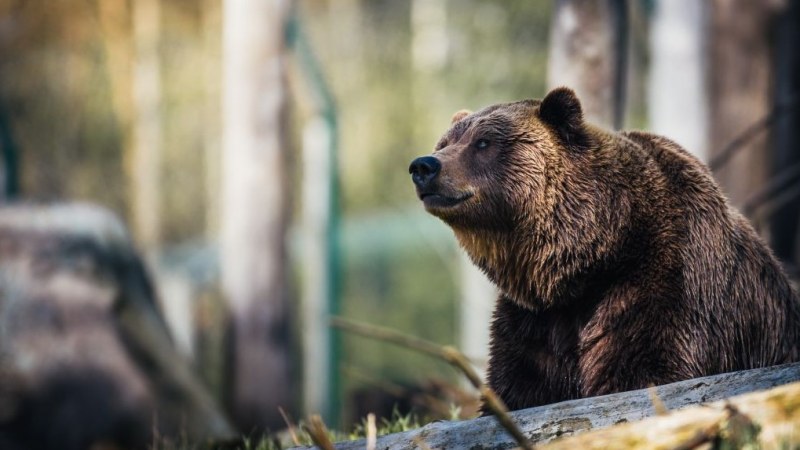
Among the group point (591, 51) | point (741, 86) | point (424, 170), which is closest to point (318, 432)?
point (424, 170)

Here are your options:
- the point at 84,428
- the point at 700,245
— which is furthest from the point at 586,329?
the point at 84,428

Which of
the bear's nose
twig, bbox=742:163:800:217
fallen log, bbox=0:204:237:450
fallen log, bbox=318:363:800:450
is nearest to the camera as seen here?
fallen log, bbox=318:363:800:450

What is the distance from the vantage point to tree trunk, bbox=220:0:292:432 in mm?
9219

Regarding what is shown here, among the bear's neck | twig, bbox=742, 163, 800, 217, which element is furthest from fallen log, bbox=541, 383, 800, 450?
twig, bbox=742, 163, 800, 217

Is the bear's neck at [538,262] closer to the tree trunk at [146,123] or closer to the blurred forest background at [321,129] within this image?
the blurred forest background at [321,129]

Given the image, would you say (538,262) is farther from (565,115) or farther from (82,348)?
(82,348)

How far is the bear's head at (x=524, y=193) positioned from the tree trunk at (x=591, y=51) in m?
1.93

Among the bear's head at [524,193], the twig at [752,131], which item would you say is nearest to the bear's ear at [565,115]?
the bear's head at [524,193]

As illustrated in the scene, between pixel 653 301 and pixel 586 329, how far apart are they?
274 mm

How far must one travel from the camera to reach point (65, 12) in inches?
889

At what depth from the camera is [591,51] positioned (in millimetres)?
5988

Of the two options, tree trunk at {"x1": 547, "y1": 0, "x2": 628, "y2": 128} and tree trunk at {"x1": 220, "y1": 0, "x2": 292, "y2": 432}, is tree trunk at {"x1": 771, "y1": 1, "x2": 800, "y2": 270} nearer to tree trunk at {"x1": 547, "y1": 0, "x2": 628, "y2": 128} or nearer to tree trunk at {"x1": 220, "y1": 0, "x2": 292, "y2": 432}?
tree trunk at {"x1": 547, "y1": 0, "x2": 628, "y2": 128}

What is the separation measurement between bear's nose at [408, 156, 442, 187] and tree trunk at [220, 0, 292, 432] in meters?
5.48

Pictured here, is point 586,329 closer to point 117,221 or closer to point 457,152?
point 457,152
